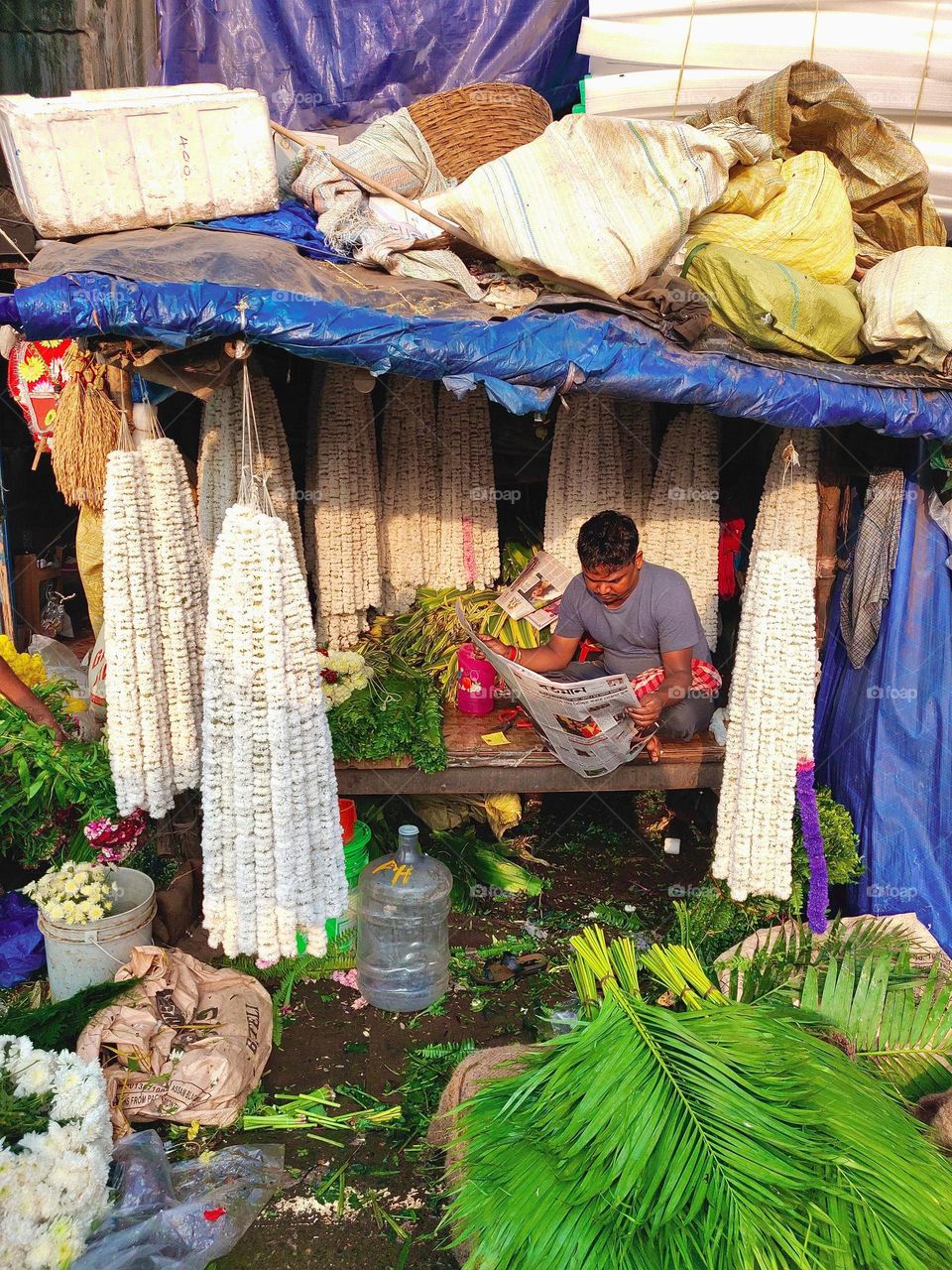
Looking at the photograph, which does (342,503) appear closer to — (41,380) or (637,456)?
(637,456)

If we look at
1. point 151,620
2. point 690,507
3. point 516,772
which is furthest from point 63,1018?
point 690,507

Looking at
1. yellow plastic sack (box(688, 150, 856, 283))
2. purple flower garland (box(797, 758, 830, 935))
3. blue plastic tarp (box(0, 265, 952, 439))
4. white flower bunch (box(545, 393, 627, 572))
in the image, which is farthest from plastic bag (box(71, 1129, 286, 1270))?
yellow plastic sack (box(688, 150, 856, 283))

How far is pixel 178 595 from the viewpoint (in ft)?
13.2

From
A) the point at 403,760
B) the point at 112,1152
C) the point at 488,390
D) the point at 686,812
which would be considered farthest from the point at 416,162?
the point at 112,1152

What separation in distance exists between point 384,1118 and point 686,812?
306 cm

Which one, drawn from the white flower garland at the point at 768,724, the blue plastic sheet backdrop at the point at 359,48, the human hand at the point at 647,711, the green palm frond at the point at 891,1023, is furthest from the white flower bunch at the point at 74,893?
the blue plastic sheet backdrop at the point at 359,48

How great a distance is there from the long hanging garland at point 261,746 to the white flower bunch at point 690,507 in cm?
264

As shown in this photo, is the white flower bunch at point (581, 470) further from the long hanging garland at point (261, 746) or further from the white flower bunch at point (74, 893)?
the white flower bunch at point (74, 893)

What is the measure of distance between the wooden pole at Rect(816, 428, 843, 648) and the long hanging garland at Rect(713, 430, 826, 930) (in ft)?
2.56

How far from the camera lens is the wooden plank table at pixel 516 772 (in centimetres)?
479

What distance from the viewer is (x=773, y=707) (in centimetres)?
417

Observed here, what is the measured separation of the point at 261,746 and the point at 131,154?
2470mm

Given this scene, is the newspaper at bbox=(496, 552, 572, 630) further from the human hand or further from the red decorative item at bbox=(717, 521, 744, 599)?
the human hand

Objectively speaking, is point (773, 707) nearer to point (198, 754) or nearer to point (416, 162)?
point (198, 754)
